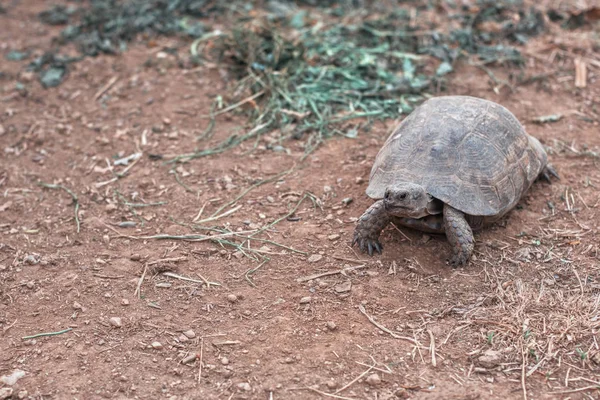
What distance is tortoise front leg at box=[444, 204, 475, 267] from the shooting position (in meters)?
4.20

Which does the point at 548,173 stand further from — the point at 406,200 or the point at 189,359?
the point at 189,359

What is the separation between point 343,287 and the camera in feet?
13.6

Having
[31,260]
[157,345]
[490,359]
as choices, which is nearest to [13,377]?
[157,345]

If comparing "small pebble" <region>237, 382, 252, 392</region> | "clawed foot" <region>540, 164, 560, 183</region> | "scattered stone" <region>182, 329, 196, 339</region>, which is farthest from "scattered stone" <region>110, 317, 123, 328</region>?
"clawed foot" <region>540, 164, 560, 183</region>

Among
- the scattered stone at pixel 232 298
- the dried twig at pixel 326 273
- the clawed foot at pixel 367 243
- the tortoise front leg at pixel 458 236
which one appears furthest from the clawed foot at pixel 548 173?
the scattered stone at pixel 232 298

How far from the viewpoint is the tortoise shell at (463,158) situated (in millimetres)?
4328

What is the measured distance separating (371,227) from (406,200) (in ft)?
1.22

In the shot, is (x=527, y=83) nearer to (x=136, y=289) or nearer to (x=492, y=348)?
(x=492, y=348)

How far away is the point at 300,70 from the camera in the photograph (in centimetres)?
656

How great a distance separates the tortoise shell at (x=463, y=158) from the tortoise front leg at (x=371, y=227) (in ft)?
0.45

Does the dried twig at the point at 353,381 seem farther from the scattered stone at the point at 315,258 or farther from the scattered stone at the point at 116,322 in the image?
the scattered stone at the point at 116,322

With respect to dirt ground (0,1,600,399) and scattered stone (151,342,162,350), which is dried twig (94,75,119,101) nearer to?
dirt ground (0,1,600,399)

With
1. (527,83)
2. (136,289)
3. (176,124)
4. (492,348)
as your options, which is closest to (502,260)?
(492,348)

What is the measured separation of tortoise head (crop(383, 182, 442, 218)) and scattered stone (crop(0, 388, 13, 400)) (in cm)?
242
